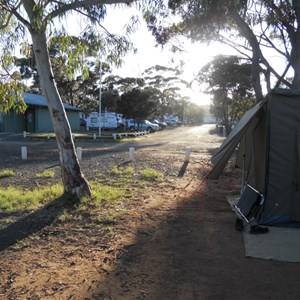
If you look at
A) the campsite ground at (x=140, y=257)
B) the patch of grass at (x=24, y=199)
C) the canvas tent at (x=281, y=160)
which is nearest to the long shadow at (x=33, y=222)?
the campsite ground at (x=140, y=257)

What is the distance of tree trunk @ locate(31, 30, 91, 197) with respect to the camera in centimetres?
817

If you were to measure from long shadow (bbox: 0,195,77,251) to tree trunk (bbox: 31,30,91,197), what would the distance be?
36 centimetres

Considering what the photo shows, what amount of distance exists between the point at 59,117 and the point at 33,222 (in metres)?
2.36

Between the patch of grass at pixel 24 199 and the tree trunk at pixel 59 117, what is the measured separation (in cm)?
64

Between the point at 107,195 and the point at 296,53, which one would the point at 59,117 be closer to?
the point at 107,195

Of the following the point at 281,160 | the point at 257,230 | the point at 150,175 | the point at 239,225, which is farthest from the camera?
the point at 150,175

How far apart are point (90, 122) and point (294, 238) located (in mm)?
45931

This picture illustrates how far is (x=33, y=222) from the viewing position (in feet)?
22.6

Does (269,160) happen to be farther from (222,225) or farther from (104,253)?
(104,253)

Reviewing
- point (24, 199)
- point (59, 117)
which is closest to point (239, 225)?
point (59, 117)

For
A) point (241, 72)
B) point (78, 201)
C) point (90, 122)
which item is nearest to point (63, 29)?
point (78, 201)

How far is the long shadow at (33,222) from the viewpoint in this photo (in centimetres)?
605

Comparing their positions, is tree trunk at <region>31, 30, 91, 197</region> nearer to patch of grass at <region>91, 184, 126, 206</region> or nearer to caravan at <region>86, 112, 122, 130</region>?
patch of grass at <region>91, 184, 126, 206</region>

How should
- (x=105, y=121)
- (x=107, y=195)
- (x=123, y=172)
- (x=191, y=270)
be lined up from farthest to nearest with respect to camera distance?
(x=105, y=121) → (x=123, y=172) → (x=107, y=195) → (x=191, y=270)
